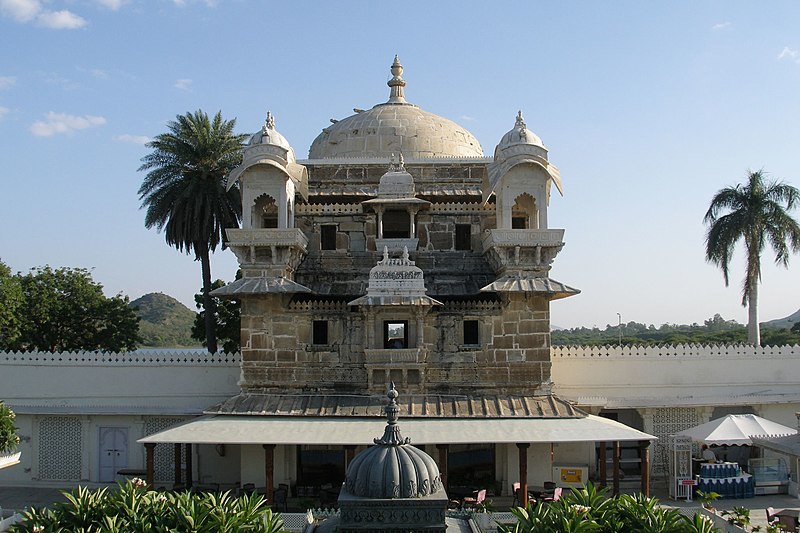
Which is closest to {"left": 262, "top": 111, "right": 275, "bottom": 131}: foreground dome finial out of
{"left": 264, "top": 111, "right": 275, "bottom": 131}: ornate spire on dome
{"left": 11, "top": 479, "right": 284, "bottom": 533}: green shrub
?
{"left": 264, "top": 111, "right": 275, "bottom": 131}: ornate spire on dome

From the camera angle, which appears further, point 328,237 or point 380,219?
point 328,237

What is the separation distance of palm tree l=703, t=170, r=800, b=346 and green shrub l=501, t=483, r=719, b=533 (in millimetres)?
20315

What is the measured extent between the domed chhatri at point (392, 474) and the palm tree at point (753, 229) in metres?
24.9

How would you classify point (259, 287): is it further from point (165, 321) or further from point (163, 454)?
point (165, 321)

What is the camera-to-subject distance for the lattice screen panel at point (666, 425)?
26.2 metres

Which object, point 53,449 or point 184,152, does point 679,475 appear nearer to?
point 53,449

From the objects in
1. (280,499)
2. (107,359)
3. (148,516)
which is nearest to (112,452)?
(107,359)

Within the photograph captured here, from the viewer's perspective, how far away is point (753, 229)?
31828 mm

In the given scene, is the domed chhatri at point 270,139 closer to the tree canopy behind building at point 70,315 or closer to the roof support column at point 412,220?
the roof support column at point 412,220

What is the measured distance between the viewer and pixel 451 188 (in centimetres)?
2831

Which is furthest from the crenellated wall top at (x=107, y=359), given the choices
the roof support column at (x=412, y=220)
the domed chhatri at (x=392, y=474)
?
the domed chhatri at (x=392, y=474)

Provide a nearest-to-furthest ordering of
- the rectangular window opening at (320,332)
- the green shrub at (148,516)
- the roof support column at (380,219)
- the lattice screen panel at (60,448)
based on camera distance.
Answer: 1. the green shrub at (148,516)
2. the rectangular window opening at (320,332)
3. the roof support column at (380,219)
4. the lattice screen panel at (60,448)

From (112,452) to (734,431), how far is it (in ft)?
61.3

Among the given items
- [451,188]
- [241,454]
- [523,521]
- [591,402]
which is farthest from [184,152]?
[523,521]
